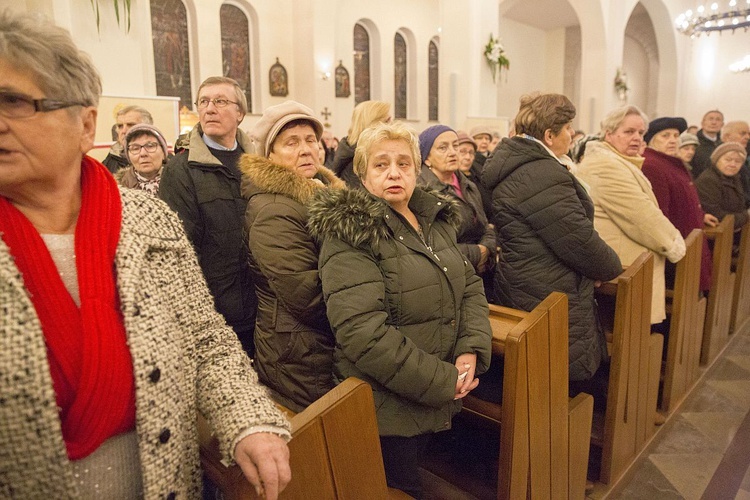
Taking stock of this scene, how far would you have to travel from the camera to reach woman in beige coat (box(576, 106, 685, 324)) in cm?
271

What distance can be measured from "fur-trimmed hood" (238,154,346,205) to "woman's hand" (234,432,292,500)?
88 cm

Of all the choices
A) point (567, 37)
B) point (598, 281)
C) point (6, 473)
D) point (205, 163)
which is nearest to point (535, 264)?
point (598, 281)

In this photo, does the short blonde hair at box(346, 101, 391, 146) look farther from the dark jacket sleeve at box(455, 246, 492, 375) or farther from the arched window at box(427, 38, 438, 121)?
the arched window at box(427, 38, 438, 121)

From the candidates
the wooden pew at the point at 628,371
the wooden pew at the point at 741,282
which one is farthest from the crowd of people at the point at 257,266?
the wooden pew at the point at 741,282

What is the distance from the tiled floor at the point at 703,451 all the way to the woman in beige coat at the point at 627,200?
2.57 ft

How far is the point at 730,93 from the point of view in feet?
48.2

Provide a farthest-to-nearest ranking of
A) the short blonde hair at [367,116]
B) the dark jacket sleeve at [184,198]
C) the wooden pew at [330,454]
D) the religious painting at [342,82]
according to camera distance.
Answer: the religious painting at [342,82] → the short blonde hair at [367,116] → the dark jacket sleeve at [184,198] → the wooden pew at [330,454]

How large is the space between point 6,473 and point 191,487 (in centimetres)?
39

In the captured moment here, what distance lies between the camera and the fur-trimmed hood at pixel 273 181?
1760mm

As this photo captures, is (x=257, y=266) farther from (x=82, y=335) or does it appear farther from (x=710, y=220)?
(x=710, y=220)

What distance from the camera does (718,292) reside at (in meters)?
3.87

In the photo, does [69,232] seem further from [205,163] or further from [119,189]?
[205,163]

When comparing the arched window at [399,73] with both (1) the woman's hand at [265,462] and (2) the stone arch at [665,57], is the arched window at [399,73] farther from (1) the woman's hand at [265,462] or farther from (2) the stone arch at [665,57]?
(1) the woman's hand at [265,462]

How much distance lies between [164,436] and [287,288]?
69 centimetres
